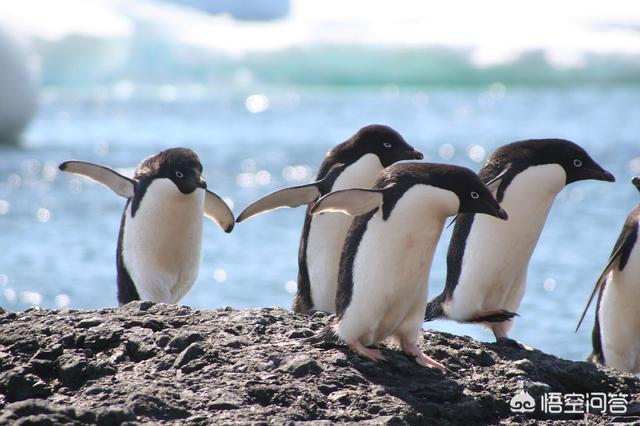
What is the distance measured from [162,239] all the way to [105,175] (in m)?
0.54

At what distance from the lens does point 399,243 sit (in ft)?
13.9

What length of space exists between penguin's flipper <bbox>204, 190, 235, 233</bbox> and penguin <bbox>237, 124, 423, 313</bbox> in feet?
2.78

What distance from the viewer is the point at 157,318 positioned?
174 inches

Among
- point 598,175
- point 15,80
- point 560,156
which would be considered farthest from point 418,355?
point 15,80

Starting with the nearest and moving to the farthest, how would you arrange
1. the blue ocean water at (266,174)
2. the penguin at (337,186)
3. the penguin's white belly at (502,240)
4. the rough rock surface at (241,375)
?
the rough rock surface at (241,375) → the penguin's white belly at (502,240) → the penguin at (337,186) → the blue ocean water at (266,174)

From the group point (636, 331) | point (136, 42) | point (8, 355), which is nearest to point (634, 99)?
point (136, 42)

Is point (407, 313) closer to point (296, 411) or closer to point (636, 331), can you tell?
point (296, 411)

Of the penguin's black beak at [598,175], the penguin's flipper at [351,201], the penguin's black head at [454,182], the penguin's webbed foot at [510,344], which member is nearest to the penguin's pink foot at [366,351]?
the penguin's flipper at [351,201]

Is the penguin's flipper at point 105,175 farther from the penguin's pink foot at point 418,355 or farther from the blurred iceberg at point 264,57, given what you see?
the blurred iceberg at point 264,57

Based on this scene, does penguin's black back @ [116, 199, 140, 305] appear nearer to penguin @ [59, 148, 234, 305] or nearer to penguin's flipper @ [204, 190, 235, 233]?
penguin @ [59, 148, 234, 305]

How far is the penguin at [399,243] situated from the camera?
13.8 feet

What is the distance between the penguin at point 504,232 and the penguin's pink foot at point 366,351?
1.00 meters

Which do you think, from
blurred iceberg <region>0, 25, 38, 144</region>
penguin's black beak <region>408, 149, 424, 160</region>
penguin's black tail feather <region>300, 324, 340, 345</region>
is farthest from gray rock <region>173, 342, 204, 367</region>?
blurred iceberg <region>0, 25, 38, 144</region>

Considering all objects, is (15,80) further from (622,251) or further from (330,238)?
(622,251)
